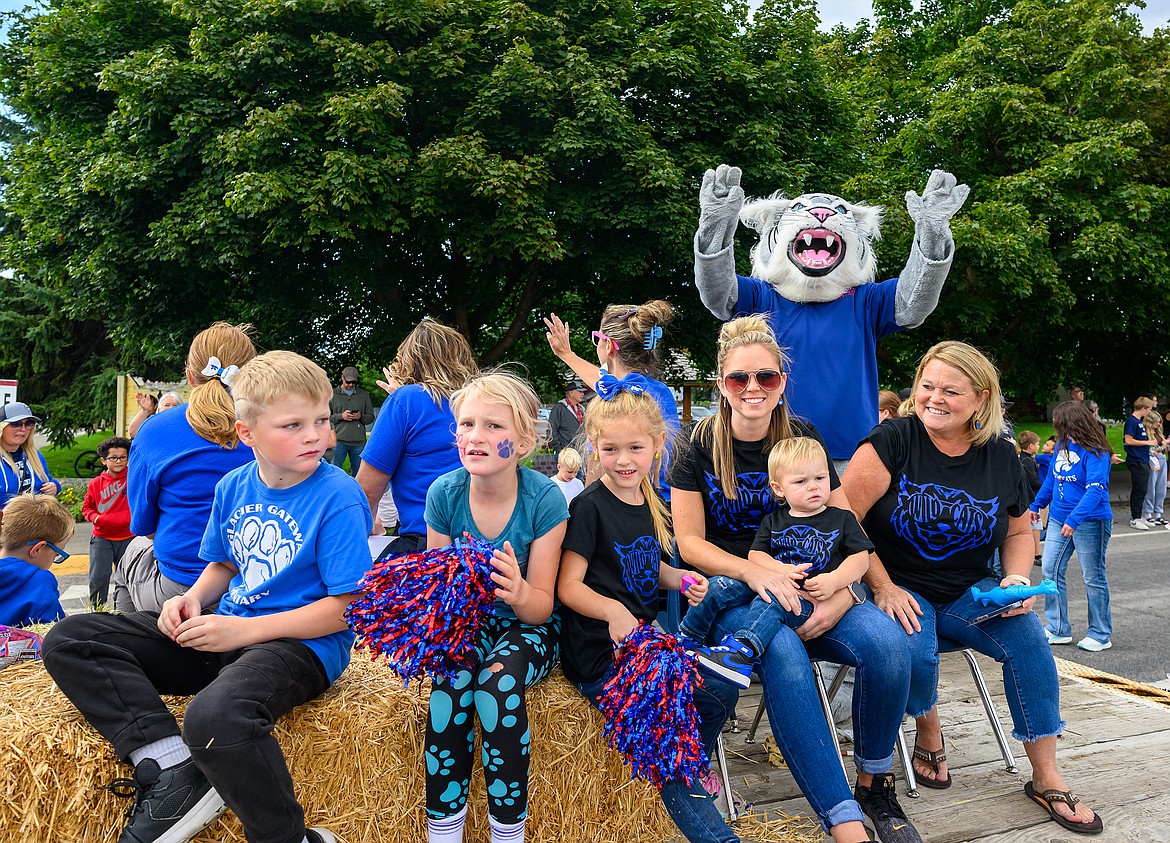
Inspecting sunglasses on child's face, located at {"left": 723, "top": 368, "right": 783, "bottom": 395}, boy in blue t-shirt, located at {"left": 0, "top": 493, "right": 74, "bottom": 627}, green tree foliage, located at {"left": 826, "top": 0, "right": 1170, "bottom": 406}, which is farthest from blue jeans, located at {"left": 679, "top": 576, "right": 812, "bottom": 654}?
green tree foliage, located at {"left": 826, "top": 0, "right": 1170, "bottom": 406}

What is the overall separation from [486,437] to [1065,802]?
2387mm

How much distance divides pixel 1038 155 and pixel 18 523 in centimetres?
1713

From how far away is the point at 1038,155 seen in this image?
15.6 meters

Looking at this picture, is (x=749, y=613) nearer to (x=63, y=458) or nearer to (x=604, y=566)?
(x=604, y=566)

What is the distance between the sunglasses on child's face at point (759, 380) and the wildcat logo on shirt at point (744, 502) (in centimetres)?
32

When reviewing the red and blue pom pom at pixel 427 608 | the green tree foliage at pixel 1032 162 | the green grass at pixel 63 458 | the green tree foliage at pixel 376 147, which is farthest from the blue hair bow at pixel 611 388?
the green grass at pixel 63 458

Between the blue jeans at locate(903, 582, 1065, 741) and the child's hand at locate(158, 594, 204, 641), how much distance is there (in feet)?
Answer: 7.88

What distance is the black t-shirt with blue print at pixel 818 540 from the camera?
9.39 ft

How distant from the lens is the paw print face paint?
2561 millimetres

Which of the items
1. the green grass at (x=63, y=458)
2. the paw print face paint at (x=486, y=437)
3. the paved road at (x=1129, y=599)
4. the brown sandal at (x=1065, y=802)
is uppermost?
the paw print face paint at (x=486, y=437)

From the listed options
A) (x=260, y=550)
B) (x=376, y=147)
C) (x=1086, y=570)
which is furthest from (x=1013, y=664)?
(x=376, y=147)

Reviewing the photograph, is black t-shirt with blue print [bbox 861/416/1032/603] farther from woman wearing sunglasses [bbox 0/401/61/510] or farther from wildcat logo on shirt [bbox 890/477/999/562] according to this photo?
woman wearing sunglasses [bbox 0/401/61/510]

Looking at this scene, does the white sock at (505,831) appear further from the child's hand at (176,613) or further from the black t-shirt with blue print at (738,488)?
the black t-shirt with blue print at (738,488)

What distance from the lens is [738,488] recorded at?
3111 mm
